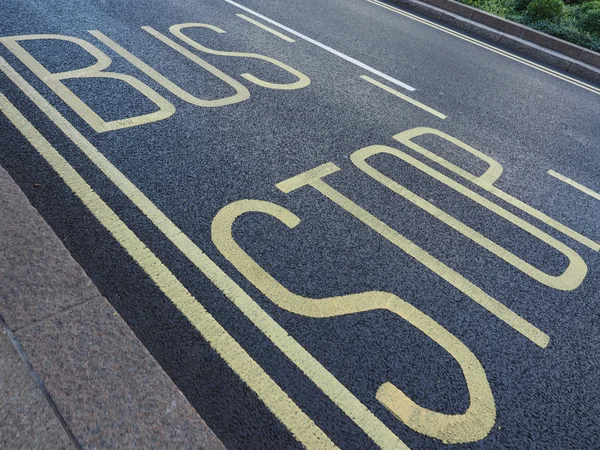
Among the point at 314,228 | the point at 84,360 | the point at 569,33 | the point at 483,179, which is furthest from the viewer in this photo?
the point at 569,33

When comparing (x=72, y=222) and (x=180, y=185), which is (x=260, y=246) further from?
(x=72, y=222)

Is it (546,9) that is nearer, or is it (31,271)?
(31,271)

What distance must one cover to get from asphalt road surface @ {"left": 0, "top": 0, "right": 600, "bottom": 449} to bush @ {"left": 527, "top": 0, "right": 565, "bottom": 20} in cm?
539

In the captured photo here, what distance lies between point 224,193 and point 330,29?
5.31 metres

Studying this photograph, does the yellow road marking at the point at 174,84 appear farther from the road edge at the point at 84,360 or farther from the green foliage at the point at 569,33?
the green foliage at the point at 569,33

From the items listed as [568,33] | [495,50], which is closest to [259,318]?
[495,50]

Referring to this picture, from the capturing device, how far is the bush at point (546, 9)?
1042 centimetres

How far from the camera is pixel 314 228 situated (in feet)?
11.3

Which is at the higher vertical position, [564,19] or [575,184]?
[564,19]

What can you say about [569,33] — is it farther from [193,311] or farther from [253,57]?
[193,311]

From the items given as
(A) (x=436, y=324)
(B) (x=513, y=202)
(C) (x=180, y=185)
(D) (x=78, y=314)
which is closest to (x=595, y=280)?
(B) (x=513, y=202)

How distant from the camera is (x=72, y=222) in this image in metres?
3.00

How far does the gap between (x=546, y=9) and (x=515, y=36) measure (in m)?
1.19

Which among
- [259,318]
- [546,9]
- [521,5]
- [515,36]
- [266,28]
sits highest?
[546,9]
